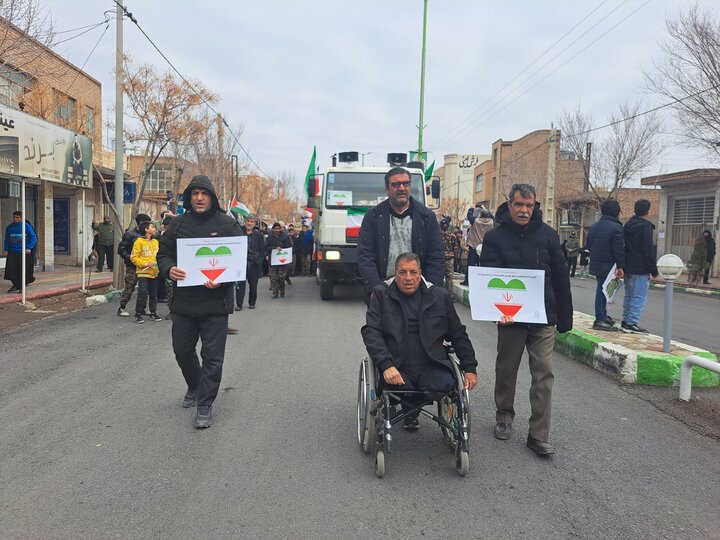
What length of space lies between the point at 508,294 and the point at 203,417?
2.57 metres

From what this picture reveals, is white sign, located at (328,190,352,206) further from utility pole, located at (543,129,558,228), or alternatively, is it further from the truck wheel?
utility pole, located at (543,129,558,228)

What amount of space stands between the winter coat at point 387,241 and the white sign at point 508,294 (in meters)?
0.41

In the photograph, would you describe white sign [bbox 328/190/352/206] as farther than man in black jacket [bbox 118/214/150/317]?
Yes

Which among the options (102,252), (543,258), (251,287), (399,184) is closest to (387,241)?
(399,184)

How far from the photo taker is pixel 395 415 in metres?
3.92

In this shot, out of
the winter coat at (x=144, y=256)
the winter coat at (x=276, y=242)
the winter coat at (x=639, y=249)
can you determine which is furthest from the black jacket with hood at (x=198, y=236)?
the winter coat at (x=276, y=242)

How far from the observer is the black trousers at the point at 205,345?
15.0 ft

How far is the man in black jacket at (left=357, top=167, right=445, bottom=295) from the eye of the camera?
4527 millimetres

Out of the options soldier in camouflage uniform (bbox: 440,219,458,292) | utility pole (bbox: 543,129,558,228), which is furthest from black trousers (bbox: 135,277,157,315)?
utility pole (bbox: 543,129,558,228)

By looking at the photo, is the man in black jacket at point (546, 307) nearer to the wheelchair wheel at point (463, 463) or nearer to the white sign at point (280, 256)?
the wheelchair wheel at point (463, 463)

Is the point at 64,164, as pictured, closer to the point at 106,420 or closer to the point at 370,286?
the point at 106,420

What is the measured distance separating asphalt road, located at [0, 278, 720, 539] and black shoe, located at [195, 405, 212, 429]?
79mm

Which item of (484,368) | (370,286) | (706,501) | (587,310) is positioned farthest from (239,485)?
(587,310)

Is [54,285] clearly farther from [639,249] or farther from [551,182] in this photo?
[551,182]
